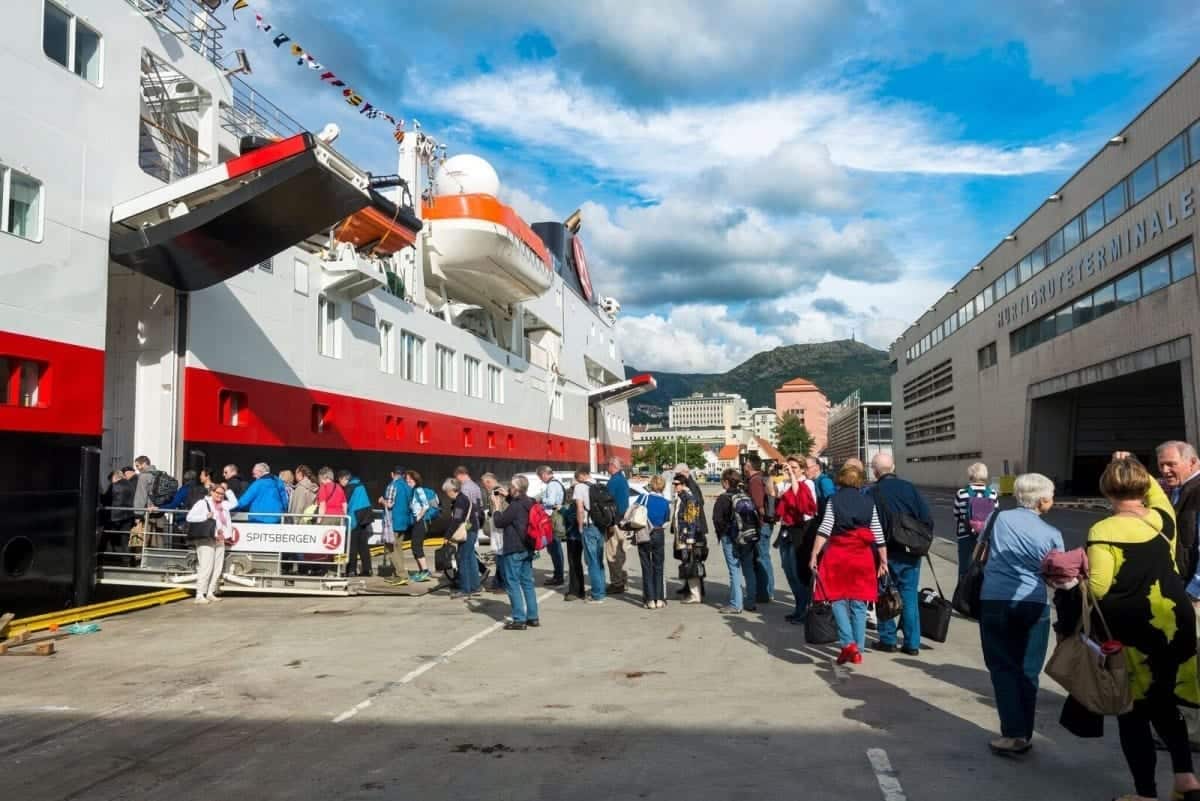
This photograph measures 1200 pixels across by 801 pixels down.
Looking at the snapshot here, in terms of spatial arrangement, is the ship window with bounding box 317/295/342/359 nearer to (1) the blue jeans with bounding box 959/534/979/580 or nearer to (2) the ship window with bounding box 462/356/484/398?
(2) the ship window with bounding box 462/356/484/398

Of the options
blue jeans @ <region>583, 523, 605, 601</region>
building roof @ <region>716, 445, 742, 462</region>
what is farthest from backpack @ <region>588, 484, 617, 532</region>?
building roof @ <region>716, 445, 742, 462</region>

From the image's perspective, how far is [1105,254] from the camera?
3228 centimetres

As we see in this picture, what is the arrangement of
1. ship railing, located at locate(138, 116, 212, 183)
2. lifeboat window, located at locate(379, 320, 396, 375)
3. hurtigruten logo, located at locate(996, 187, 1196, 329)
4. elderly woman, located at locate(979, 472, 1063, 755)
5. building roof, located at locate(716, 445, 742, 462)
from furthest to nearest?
building roof, located at locate(716, 445, 742, 462) → hurtigruten logo, located at locate(996, 187, 1196, 329) → lifeboat window, located at locate(379, 320, 396, 375) → ship railing, located at locate(138, 116, 212, 183) → elderly woman, located at locate(979, 472, 1063, 755)

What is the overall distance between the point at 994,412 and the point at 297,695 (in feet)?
153

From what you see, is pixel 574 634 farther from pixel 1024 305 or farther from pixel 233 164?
pixel 1024 305

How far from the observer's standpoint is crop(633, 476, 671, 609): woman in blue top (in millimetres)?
10742

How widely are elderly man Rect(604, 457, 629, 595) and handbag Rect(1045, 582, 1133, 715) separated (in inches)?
293

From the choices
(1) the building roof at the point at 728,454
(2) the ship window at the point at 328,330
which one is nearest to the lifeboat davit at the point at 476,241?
(2) the ship window at the point at 328,330

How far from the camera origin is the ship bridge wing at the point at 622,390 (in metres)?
39.0

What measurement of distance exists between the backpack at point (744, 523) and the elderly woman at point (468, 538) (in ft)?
11.3

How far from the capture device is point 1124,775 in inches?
187

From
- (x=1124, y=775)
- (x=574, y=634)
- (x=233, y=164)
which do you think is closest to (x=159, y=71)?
(x=233, y=164)

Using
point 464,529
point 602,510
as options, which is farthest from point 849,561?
point 464,529

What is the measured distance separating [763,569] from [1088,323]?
2876 centimetres
